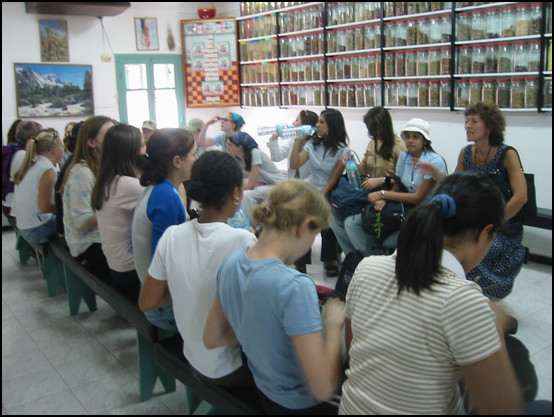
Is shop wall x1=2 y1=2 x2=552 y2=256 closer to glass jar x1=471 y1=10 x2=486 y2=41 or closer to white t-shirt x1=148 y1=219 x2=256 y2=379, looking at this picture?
glass jar x1=471 y1=10 x2=486 y2=41

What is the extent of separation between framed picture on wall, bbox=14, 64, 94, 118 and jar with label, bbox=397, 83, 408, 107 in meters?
4.42

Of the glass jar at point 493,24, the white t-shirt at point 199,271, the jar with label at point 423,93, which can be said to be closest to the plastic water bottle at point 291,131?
the jar with label at point 423,93

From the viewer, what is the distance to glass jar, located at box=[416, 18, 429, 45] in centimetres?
524

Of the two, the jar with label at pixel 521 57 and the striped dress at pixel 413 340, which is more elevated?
the jar with label at pixel 521 57

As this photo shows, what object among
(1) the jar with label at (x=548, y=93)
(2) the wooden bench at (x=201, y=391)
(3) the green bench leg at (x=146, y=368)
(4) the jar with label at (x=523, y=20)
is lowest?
(3) the green bench leg at (x=146, y=368)

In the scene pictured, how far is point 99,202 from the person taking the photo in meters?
2.78

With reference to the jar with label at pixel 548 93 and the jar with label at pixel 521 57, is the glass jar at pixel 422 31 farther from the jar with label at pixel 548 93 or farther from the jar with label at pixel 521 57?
the jar with label at pixel 548 93

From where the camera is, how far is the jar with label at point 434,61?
5.20 m

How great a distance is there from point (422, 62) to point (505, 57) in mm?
919

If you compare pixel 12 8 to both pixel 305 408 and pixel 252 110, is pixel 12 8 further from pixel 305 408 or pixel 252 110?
pixel 305 408

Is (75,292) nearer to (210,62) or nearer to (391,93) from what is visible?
(391,93)

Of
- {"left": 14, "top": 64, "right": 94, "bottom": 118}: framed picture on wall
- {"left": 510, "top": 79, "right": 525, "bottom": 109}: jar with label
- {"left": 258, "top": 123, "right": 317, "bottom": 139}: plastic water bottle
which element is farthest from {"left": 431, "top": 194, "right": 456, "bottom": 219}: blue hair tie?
{"left": 14, "top": 64, "right": 94, "bottom": 118}: framed picture on wall

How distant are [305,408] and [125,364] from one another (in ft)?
5.87

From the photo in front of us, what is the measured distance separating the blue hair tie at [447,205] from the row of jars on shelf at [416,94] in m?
3.55
